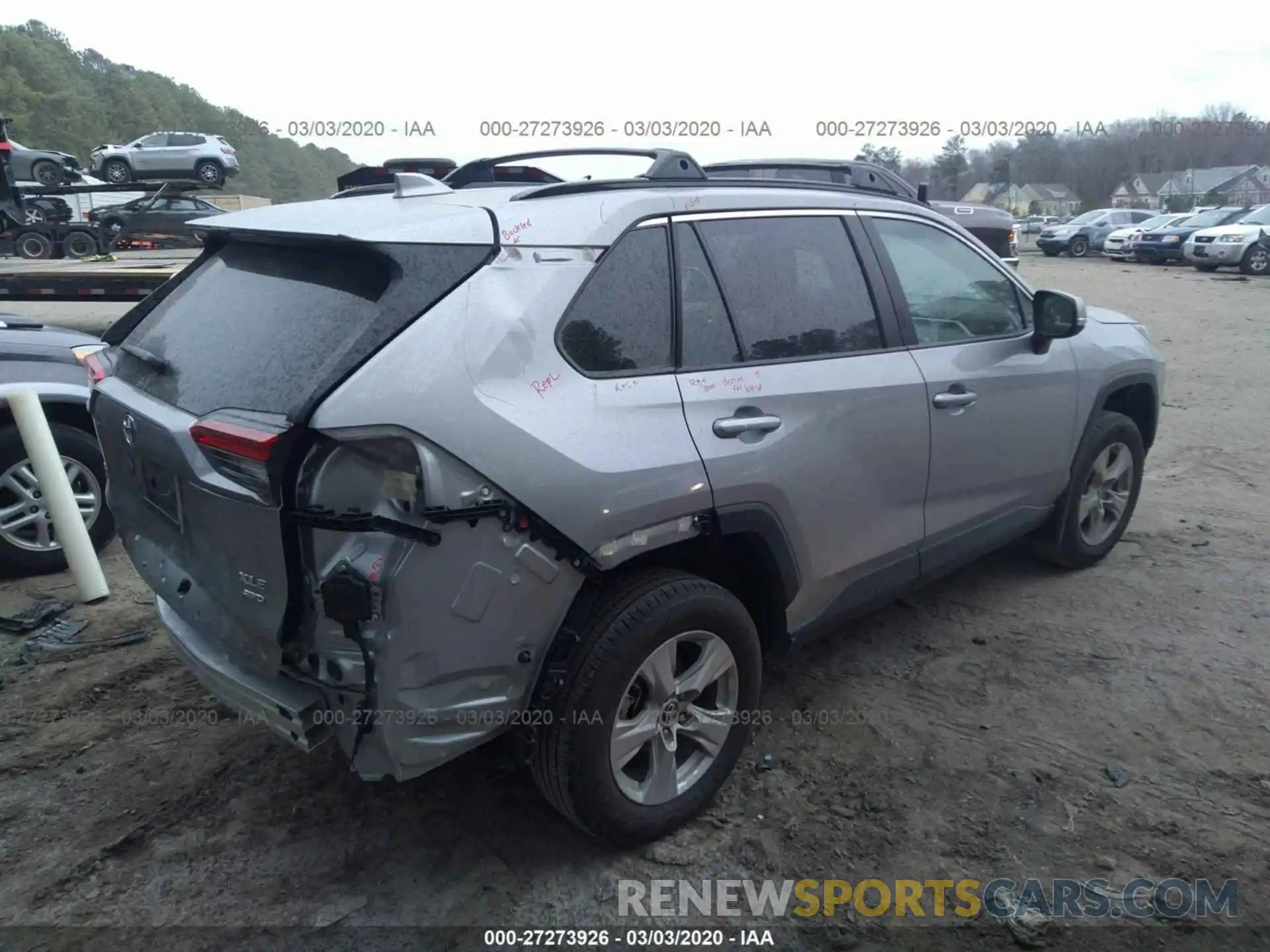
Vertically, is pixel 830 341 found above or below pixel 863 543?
above

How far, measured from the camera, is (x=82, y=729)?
3.46m

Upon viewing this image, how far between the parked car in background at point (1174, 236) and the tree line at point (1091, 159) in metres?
23.1

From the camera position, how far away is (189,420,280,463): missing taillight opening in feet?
7.31

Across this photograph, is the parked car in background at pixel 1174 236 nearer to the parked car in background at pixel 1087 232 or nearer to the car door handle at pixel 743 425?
the parked car in background at pixel 1087 232

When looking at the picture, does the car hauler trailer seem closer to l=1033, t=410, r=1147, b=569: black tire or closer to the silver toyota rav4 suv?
the silver toyota rav4 suv

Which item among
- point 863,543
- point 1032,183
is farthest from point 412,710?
point 1032,183

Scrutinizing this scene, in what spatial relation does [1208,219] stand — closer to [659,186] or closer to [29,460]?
[659,186]

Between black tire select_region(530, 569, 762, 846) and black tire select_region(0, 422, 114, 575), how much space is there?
9.97 ft

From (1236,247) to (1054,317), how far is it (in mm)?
22143

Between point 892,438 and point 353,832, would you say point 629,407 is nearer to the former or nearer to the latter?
point 892,438

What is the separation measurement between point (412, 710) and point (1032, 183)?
81.5 metres

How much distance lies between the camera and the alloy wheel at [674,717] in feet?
8.95

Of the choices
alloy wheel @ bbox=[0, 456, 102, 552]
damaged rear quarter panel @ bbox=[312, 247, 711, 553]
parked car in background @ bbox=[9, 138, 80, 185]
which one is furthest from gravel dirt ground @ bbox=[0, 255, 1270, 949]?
parked car in background @ bbox=[9, 138, 80, 185]

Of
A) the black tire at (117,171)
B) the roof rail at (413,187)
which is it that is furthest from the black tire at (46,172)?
the roof rail at (413,187)
